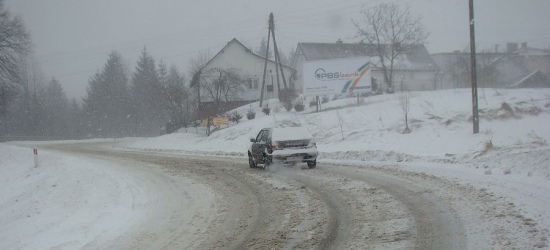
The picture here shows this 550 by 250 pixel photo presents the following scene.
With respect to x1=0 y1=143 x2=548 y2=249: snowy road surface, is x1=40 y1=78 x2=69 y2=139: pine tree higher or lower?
higher

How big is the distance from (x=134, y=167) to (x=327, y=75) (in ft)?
72.4

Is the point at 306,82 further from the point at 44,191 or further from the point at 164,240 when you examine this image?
the point at 164,240

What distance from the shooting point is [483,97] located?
26.3 meters

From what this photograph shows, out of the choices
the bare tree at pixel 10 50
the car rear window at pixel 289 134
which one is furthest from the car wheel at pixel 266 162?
the bare tree at pixel 10 50

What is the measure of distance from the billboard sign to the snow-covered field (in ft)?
4.53

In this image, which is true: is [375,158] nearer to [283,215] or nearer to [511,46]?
[283,215]

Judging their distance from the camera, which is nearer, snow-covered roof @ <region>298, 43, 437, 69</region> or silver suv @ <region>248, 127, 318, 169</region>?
silver suv @ <region>248, 127, 318, 169</region>

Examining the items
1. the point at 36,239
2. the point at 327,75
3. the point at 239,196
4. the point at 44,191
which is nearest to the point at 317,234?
the point at 239,196

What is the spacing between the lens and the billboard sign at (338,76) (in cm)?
3706

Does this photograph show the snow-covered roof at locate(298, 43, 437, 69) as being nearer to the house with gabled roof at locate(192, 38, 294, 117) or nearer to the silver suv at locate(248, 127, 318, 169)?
the house with gabled roof at locate(192, 38, 294, 117)

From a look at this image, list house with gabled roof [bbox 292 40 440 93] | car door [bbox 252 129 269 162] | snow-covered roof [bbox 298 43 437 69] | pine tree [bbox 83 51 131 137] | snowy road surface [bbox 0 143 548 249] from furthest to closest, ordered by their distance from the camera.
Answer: pine tree [bbox 83 51 131 137], snow-covered roof [bbox 298 43 437 69], house with gabled roof [bbox 292 40 440 93], car door [bbox 252 129 269 162], snowy road surface [bbox 0 143 548 249]

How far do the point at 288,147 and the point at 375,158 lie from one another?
465cm

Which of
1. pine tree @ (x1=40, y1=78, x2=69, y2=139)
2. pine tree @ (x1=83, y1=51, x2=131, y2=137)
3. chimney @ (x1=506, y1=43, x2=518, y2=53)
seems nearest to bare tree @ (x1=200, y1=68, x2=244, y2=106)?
pine tree @ (x1=83, y1=51, x2=131, y2=137)

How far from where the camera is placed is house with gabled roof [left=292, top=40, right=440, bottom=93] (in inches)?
2457
